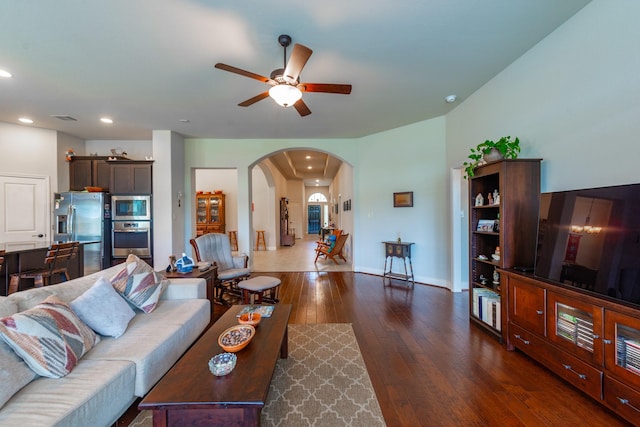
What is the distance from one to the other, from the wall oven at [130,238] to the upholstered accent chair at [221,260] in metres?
1.91

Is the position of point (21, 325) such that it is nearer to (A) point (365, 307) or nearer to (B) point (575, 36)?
(A) point (365, 307)

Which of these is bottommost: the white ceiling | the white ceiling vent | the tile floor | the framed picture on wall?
the tile floor

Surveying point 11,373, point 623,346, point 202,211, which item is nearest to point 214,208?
point 202,211

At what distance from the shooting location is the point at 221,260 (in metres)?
4.05

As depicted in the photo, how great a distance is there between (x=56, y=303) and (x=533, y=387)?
10.9ft

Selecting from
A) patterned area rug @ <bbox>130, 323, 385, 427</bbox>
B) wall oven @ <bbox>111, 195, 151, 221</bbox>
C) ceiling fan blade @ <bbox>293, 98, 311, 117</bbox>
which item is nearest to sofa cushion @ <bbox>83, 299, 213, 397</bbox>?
patterned area rug @ <bbox>130, 323, 385, 427</bbox>

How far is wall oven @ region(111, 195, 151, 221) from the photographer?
5.00m

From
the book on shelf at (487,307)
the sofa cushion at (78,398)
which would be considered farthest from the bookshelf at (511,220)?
the sofa cushion at (78,398)

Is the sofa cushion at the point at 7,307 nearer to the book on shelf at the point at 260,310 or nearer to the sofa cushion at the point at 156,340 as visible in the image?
the sofa cushion at the point at 156,340

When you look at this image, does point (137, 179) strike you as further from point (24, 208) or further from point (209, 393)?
point (209, 393)

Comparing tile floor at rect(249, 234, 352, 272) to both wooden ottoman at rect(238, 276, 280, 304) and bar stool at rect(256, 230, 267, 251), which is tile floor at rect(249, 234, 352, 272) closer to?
bar stool at rect(256, 230, 267, 251)

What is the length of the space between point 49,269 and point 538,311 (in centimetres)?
535

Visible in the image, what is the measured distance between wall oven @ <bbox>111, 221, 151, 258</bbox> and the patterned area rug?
3.95 m

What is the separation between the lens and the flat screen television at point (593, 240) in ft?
5.24
